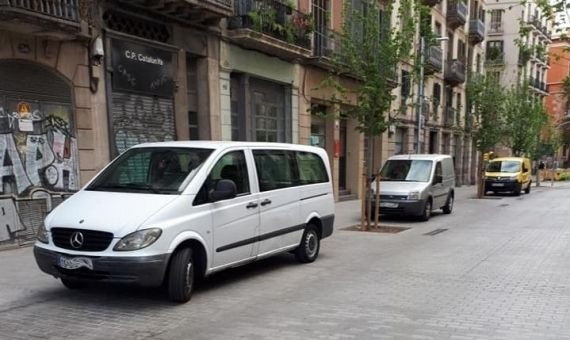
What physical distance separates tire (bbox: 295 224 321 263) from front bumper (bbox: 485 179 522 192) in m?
20.9

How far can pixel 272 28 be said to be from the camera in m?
16.5

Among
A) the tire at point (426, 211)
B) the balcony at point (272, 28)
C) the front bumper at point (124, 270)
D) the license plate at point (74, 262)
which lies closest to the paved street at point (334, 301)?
the front bumper at point (124, 270)

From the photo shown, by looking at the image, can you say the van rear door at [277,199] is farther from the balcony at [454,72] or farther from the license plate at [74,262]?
the balcony at [454,72]

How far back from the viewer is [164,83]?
13.3 m

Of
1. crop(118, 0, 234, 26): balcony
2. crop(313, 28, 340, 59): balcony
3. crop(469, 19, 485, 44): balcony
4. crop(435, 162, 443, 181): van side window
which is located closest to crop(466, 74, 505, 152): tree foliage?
crop(313, 28, 340, 59): balcony

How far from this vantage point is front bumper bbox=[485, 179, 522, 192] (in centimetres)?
2741

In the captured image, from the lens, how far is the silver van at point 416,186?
49.1 feet

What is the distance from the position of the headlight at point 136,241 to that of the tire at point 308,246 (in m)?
3.41

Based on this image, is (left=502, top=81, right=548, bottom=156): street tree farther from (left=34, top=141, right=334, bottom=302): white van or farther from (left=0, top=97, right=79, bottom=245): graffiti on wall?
(left=34, top=141, right=334, bottom=302): white van

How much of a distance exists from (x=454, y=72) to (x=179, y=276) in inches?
1274

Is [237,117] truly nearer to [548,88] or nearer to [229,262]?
[229,262]

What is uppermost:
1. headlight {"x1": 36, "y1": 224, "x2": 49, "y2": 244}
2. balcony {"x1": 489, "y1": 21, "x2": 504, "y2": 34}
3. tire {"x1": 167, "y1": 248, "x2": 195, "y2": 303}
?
balcony {"x1": 489, "y1": 21, "x2": 504, "y2": 34}

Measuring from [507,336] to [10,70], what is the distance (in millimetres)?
9000

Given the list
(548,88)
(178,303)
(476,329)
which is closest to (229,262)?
(178,303)
